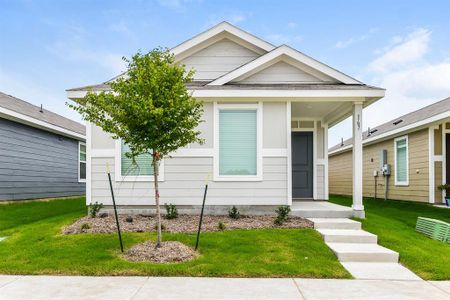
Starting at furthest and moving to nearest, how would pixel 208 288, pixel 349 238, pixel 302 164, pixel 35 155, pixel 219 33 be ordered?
pixel 35 155, pixel 302 164, pixel 219 33, pixel 349 238, pixel 208 288

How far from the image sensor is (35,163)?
45.3 feet

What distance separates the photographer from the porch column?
8.62 metres

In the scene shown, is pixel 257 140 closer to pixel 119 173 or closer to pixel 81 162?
pixel 119 173

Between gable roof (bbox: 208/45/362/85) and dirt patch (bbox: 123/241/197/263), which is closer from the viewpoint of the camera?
dirt patch (bbox: 123/241/197/263)

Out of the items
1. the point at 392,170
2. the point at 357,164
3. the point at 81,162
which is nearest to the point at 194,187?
the point at 357,164

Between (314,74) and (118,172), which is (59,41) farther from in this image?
(314,74)

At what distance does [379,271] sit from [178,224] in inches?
153

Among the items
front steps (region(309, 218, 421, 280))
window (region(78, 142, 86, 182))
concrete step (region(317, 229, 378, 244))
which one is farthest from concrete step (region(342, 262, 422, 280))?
window (region(78, 142, 86, 182))

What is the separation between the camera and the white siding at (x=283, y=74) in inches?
371

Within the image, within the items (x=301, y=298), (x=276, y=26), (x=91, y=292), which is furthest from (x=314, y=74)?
(x=91, y=292)

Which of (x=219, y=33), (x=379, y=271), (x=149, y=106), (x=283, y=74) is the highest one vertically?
(x=219, y=33)

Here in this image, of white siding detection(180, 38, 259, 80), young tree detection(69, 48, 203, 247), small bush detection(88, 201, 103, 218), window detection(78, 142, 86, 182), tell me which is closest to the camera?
young tree detection(69, 48, 203, 247)

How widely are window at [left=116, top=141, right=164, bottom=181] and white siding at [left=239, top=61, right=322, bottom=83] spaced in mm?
3377

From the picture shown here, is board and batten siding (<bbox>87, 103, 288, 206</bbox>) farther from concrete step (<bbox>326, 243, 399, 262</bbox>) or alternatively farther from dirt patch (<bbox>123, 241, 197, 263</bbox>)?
concrete step (<bbox>326, 243, 399, 262</bbox>)
